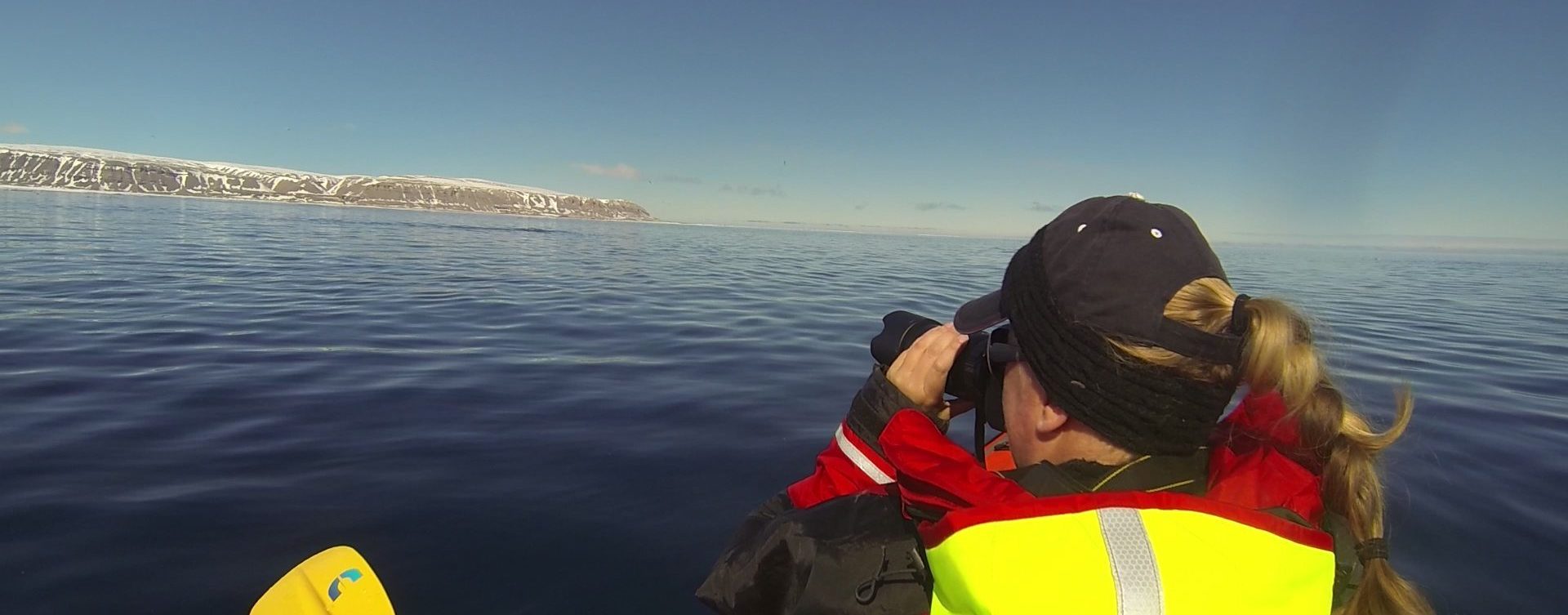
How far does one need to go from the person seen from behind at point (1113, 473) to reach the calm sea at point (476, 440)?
49 centimetres

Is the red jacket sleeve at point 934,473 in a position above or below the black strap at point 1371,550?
above

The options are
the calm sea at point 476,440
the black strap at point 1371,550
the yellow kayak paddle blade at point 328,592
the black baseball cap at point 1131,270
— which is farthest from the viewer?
the calm sea at point 476,440

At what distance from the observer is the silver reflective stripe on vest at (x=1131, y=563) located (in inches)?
47.1

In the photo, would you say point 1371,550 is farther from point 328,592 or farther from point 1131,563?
point 328,592

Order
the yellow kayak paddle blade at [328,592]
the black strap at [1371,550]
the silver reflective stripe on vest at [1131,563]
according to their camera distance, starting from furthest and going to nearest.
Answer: the yellow kayak paddle blade at [328,592], the black strap at [1371,550], the silver reflective stripe on vest at [1131,563]

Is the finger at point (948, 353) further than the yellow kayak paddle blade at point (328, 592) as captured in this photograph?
No

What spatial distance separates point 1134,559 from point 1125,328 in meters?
0.46

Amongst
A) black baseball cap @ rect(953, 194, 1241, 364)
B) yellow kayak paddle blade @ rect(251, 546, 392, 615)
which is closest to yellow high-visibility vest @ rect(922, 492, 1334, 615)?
black baseball cap @ rect(953, 194, 1241, 364)

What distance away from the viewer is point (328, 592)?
9.27ft

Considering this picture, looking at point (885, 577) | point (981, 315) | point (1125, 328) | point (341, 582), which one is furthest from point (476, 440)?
point (1125, 328)

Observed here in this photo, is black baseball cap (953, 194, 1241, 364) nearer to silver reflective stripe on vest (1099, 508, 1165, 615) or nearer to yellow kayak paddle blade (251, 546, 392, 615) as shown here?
silver reflective stripe on vest (1099, 508, 1165, 615)

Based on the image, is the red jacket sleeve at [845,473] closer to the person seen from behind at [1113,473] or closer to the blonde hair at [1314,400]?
the person seen from behind at [1113,473]

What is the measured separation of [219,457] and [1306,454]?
5809 millimetres

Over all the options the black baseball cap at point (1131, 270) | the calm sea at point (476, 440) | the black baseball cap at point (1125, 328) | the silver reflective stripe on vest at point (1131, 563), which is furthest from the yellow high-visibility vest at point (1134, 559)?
the calm sea at point (476, 440)
